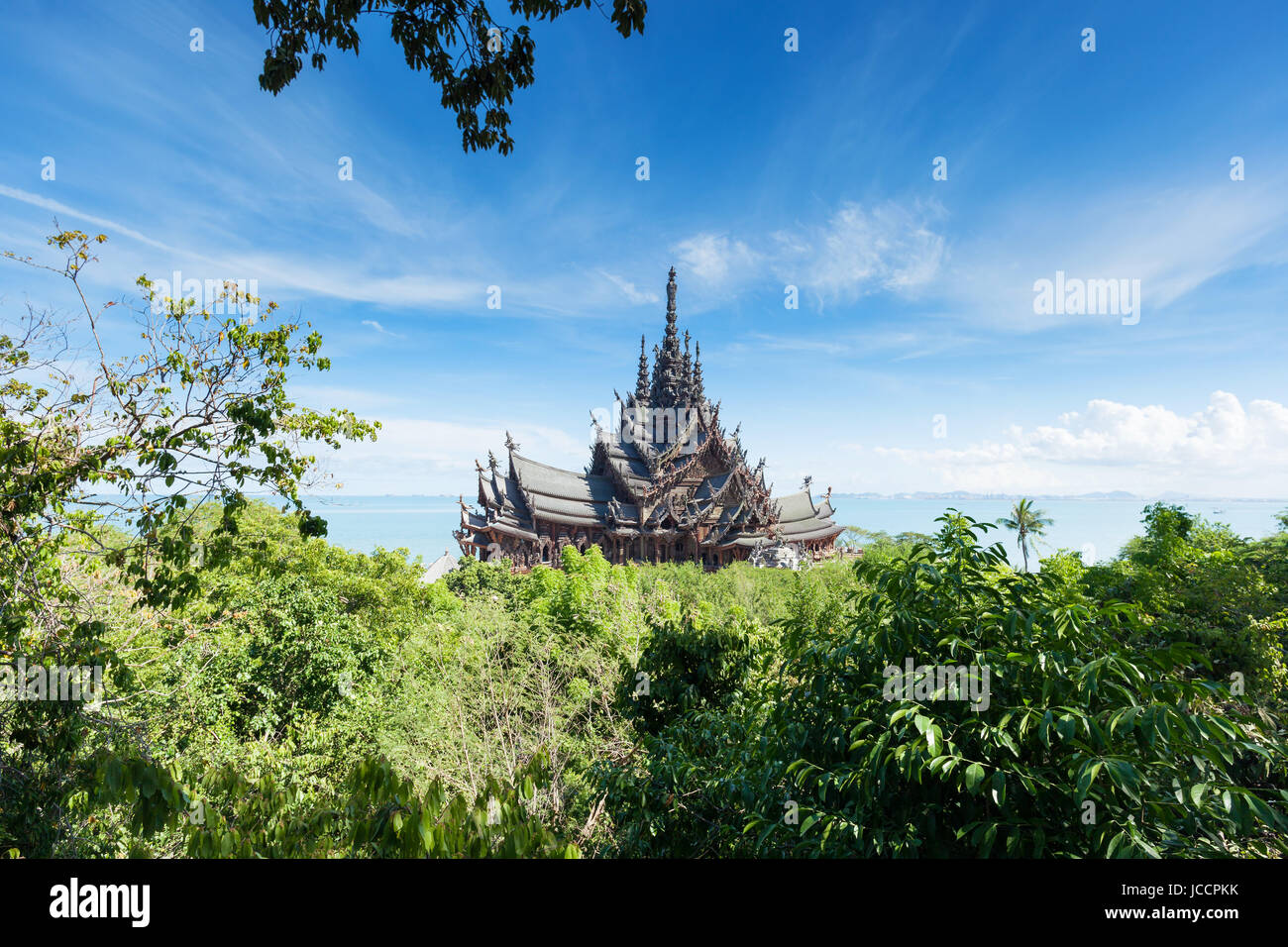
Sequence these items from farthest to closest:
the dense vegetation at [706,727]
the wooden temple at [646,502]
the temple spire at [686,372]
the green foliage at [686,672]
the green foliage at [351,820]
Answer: the temple spire at [686,372]
the wooden temple at [646,502]
the green foliage at [686,672]
the green foliage at [351,820]
the dense vegetation at [706,727]

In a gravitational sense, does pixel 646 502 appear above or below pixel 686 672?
above

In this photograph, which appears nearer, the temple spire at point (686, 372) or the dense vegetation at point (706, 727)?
the dense vegetation at point (706, 727)

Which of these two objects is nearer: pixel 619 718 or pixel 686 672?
pixel 686 672

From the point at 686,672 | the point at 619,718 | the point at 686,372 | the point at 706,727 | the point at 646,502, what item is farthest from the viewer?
the point at 686,372

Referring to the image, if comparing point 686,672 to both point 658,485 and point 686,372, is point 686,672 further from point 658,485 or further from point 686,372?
point 686,372

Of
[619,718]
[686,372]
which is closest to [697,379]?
[686,372]

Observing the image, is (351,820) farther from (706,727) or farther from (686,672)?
(686,672)

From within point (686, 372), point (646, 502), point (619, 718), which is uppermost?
point (686, 372)

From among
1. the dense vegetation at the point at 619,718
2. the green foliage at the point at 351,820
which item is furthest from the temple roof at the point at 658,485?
the green foliage at the point at 351,820

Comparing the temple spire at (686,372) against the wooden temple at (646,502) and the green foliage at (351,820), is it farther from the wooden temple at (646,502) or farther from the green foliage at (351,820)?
the green foliage at (351,820)

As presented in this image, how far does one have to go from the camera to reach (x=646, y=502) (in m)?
32.1

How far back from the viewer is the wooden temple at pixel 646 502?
99.8 feet

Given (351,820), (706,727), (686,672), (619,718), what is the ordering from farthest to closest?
(619,718), (686,672), (706,727), (351,820)

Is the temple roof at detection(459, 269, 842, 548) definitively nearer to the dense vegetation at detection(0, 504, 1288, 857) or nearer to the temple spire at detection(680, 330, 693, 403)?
the temple spire at detection(680, 330, 693, 403)
